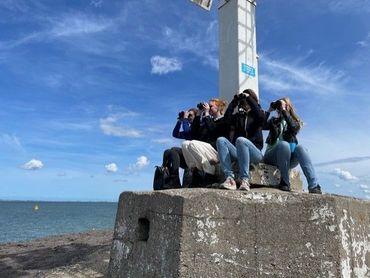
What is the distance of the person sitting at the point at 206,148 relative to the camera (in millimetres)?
5434

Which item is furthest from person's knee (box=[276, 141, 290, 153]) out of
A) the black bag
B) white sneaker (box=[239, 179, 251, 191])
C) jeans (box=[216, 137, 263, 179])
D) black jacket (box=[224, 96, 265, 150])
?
the black bag

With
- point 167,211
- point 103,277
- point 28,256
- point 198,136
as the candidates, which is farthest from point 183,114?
point 28,256

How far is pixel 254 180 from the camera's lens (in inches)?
202

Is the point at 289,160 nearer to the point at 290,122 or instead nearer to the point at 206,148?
the point at 290,122

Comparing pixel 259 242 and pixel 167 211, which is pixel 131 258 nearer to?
pixel 167 211

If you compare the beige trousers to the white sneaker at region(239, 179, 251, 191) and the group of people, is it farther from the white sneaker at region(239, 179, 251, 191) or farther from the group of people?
the white sneaker at region(239, 179, 251, 191)

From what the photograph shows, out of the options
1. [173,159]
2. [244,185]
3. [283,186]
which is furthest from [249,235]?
[173,159]

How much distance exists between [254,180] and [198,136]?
1384 millimetres

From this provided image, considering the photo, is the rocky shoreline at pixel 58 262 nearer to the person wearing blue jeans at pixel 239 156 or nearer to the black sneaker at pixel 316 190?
the person wearing blue jeans at pixel 239 156

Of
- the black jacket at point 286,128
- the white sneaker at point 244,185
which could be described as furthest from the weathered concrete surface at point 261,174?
the black jacket at point 286,128

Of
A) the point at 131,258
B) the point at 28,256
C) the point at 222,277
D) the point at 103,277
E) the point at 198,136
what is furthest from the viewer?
the point at 28,256

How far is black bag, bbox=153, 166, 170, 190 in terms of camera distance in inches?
229

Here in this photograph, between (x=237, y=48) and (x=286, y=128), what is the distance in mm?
2115

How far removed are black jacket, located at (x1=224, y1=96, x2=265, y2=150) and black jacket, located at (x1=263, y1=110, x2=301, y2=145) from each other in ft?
0.49
